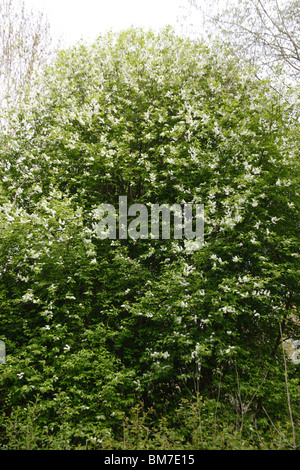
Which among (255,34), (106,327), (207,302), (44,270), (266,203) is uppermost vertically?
(255,34)

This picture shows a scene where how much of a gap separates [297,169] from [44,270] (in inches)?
184

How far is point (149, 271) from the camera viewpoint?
5.84 m

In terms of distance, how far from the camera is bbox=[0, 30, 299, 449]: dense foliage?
15.1 ft

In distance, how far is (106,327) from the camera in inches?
220

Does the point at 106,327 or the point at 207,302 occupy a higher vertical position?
the point at 207,302

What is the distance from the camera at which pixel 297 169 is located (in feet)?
19.3

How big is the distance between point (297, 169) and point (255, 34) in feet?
19.2

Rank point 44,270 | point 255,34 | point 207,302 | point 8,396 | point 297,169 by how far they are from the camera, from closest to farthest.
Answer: point 8,396 → point 207,302 → point 44,270 → point 297,169 → point 255,34

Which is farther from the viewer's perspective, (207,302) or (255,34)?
(255,34)

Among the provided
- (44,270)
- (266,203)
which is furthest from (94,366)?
(266,203)

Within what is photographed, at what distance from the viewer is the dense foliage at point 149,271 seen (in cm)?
461
